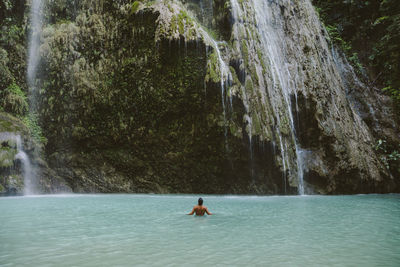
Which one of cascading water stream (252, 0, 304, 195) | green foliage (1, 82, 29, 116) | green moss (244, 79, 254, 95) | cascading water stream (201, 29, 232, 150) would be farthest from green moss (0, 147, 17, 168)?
cascading water stream (252, 0, 304, 195)

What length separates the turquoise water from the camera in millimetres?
3531

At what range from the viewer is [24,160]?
12.2 m

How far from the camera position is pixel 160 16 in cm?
1301

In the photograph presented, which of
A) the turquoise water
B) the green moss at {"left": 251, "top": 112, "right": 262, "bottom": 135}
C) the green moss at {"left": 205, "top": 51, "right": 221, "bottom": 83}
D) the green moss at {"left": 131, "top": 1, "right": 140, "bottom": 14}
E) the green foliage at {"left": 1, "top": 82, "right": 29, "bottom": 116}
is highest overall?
the green moss at {"left": 131, "top": 1, "right": 140, "bottom": 14}

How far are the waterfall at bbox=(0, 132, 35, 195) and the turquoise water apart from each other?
5.65 meters

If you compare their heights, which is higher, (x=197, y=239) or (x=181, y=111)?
(x=181, y=111)

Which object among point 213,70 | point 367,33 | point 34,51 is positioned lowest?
point 213,70

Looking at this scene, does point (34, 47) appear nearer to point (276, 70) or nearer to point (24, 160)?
point (24, 160)

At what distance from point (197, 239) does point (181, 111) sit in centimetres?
900

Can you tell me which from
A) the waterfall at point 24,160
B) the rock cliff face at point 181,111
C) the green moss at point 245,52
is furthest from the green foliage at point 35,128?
the green moss at point 245,52

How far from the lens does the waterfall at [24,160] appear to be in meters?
11.9

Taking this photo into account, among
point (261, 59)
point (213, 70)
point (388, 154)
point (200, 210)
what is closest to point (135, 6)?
point (213, 70)

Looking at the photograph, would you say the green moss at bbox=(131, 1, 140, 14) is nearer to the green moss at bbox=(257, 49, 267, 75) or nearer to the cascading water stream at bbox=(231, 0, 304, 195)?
the cascading water stream at bbox=(231, 0, 304, 195)

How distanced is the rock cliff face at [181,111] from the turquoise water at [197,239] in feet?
19.7
